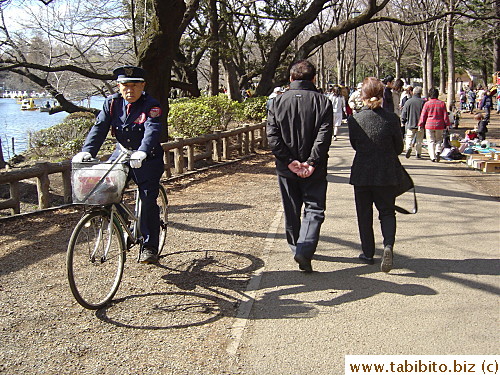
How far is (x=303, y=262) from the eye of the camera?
4836 mm

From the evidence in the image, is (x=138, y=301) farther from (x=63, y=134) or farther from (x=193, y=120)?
(x=63, y=134)

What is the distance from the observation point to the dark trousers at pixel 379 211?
4.95 metres

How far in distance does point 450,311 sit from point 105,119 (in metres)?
3.32

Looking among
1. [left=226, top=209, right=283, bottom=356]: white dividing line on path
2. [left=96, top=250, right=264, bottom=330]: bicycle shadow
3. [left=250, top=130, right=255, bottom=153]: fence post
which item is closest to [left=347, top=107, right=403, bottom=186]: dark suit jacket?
[left=226, top=209, right=283, bottom=356]: white dividing line on path

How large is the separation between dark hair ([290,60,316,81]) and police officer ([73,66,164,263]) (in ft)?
4.32

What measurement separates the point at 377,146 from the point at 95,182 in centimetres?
258

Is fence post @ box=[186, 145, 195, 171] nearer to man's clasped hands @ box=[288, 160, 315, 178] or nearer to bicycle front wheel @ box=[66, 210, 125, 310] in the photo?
man's clasped hands @ box=[288, 160, 315, 178]

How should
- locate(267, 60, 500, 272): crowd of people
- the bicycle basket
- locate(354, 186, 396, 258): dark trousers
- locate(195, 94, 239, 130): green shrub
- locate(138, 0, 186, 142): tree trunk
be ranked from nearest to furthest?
the bicycle basket
locate(267, 60, 500, 272): crowd of people
locate(354, 186, 396, 258): dark trousers
locate(138, 0, 186, 142): tree trunk
locate(195, 94, 239, 130): green shrub

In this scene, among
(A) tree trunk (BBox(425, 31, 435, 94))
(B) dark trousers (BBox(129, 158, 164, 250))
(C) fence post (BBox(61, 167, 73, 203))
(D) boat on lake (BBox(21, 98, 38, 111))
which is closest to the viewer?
(B) dark trousers (BBox(129, 158, 164, 250))

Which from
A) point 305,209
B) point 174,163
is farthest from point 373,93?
point 174,163

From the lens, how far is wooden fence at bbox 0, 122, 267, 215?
24.1 ft

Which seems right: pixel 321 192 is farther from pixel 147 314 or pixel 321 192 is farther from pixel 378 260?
pixel 147 314

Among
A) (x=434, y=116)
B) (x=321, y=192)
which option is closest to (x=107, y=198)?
(x=321, y=192)

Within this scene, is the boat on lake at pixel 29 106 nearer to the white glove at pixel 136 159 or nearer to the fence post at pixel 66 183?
the fence post at pixel 66 183
